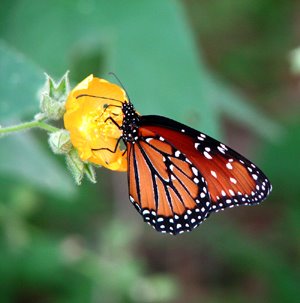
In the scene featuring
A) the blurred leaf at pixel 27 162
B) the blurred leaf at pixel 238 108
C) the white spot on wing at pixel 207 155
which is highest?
the blurred leaf at pixel 238 108

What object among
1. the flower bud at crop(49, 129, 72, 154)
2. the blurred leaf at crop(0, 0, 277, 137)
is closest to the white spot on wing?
the blurred leaf at crop(0, 0, 277, 137)

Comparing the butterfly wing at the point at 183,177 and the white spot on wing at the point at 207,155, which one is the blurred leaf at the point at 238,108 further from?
the white spot on wing at the point at 207,155

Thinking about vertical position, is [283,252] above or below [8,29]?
Result: below

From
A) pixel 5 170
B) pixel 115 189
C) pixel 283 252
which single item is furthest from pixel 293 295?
pixel 5 170

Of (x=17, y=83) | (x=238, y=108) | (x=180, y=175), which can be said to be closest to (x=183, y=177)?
(x=180, y=175)

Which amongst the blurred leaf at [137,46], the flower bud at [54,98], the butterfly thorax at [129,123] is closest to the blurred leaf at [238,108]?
the blurred leaf at [137,46]

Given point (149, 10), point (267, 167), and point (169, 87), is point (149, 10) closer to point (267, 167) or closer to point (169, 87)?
point (169, 87)
